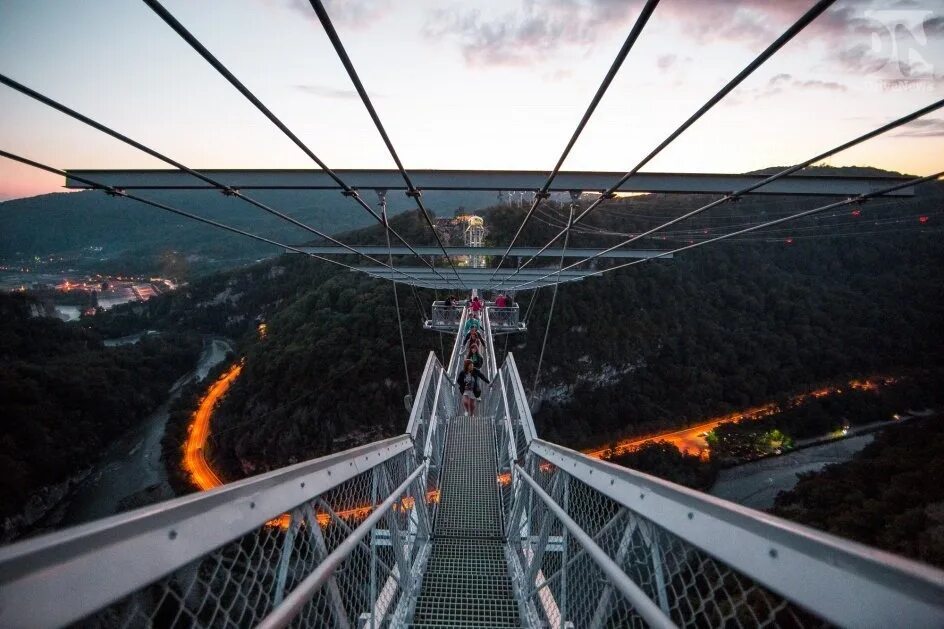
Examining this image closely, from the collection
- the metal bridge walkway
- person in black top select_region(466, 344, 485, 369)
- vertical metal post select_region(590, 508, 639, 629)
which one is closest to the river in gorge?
person in black top select_region(466, 344, 485, 369)

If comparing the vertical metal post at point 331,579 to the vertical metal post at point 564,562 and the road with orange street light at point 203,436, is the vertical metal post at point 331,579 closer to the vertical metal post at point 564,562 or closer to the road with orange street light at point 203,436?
the vertical metal post at point 564,562

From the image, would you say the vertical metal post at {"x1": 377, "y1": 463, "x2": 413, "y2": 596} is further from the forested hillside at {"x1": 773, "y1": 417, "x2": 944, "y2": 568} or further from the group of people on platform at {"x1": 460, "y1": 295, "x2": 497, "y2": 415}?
the forested hillside at {"x1": 773, "y1": 417, "x2": 944, "y2": 568}

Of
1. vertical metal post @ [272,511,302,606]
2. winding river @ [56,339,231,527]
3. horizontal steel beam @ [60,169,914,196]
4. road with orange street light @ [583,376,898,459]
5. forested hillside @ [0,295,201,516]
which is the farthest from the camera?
road with orange street light @ [583,376,898,459]

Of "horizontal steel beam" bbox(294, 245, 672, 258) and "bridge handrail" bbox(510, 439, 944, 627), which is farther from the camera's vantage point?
"horizontal steel beam" bbox(294, 245, 672, 258)

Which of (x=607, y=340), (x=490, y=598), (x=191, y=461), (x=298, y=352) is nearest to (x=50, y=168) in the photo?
(x=490, y=598)

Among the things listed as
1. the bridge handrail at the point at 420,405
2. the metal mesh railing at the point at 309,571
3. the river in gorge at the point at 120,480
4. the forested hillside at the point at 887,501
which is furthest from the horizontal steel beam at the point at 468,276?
the river in gorge at the point at 120,480

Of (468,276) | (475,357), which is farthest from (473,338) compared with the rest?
(468,276)

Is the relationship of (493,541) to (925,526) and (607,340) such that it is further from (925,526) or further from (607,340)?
(607,340)
